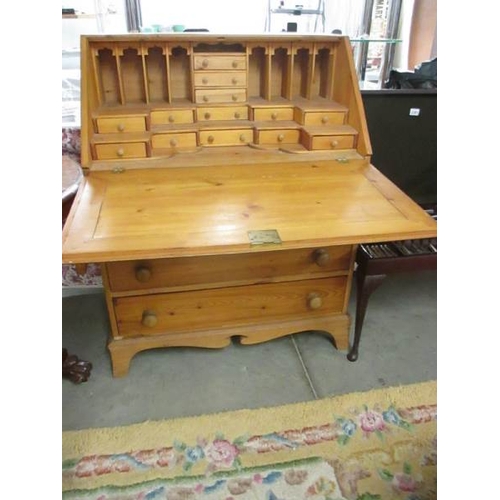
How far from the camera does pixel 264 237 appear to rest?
105 centimetres

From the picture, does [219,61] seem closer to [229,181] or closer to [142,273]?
[229,181]

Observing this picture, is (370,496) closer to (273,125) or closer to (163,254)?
(163,254)

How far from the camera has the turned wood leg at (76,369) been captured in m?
1.49

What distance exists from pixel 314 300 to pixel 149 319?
1.82 feet

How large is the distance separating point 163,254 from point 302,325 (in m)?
0.74

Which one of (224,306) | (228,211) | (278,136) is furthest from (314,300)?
(278,136)

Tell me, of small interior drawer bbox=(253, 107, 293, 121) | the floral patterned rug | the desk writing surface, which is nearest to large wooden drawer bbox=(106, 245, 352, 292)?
the desk writing surface

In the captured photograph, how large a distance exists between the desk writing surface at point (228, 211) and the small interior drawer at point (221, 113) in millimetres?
244

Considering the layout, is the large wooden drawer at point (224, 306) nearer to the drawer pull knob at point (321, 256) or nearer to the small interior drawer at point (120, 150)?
the drawer pull knob at point (321, 256)

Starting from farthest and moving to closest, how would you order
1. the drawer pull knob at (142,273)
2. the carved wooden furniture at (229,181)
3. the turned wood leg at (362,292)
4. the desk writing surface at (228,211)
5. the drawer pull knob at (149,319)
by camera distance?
the turned wood leg at (362,292)
the drawer pull knob at (149,319)
the drawer pull knob at (142,273)
the carved wooden furniture at (229,181)
the desk writing surface at (228,211)

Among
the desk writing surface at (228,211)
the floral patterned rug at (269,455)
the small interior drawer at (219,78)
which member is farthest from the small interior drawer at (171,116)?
the floral patterned rug at (269,455)

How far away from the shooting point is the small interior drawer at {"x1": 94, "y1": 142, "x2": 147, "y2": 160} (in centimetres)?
142

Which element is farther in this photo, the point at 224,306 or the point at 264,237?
the point at 224,306
